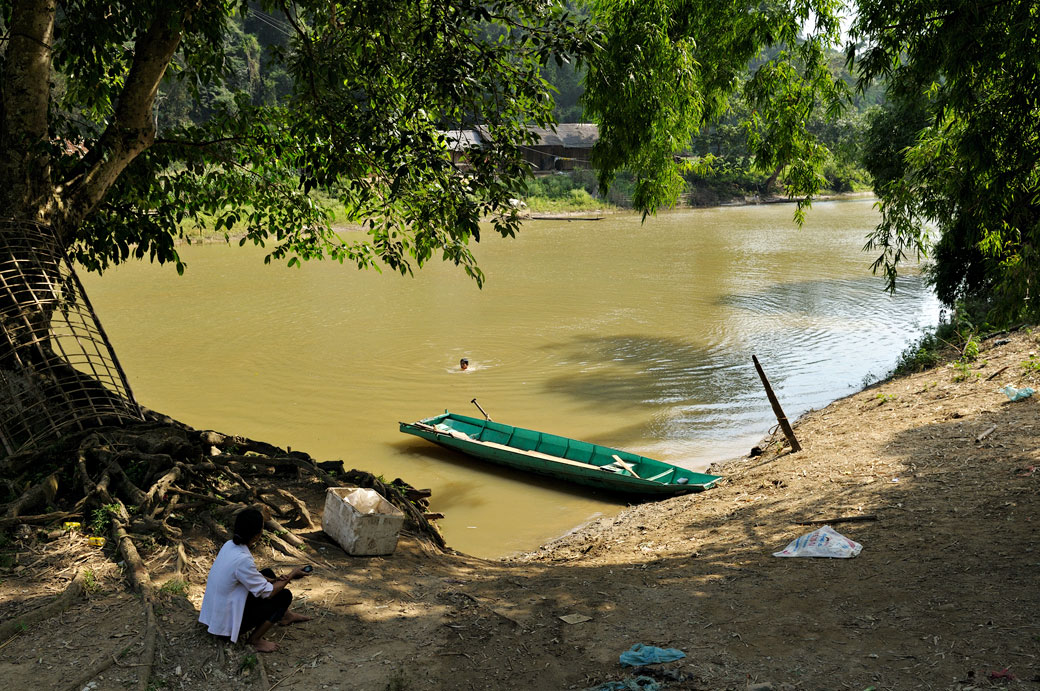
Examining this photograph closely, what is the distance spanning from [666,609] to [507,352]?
12.1 meters

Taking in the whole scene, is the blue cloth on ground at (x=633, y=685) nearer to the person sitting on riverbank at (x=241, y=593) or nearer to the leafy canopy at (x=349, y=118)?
the person sitting on riverbank at (x=241, y=593)

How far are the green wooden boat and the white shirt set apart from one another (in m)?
5.94

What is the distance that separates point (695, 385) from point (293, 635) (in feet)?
36.7

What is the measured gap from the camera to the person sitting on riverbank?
14.1 feet

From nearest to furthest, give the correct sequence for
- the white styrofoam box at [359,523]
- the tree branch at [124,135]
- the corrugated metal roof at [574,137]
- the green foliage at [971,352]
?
the white styrofoam box at [359,523], the tree branch at [124,135], the green foliage at [971,352], the corrugated metal roof at [574,137]

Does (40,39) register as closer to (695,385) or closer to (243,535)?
(243,535)

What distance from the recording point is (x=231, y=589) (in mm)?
4312

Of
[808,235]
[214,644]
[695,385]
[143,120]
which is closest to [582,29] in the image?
[143,120]

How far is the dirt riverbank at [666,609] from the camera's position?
13.8 ft

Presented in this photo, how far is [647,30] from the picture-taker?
287 inches

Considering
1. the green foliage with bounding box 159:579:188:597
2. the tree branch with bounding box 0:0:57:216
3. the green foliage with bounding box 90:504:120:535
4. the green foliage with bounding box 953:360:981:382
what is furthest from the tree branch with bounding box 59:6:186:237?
the green foliage with bounding box 953:360:981:382

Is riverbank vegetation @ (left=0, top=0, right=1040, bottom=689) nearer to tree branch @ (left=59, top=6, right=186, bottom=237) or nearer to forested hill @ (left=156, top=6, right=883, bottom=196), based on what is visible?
tree branch @ (left=59, top=6, right=186, bottom=237)

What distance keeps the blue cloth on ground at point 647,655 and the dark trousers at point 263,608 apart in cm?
194

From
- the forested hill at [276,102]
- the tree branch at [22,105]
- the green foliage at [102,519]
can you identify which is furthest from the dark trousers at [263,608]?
the forested hill at [276,102]
